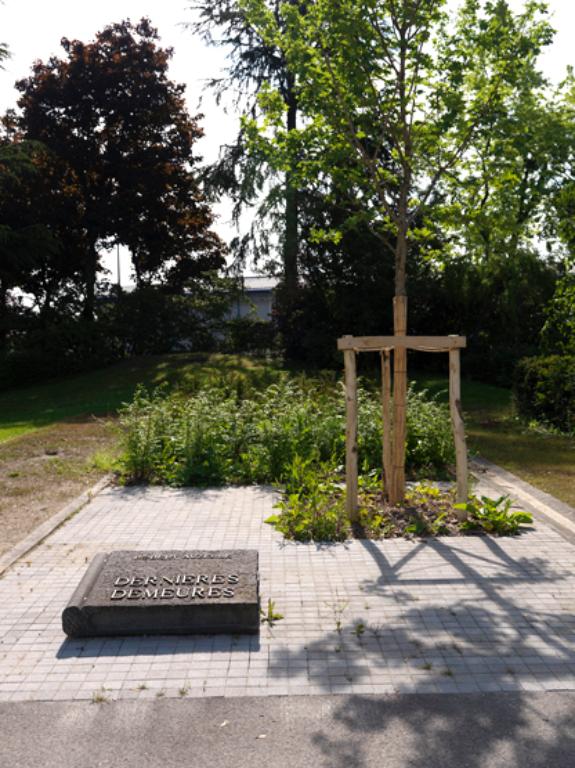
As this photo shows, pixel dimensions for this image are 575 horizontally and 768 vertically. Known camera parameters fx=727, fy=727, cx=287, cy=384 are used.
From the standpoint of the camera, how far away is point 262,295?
43.6 meters

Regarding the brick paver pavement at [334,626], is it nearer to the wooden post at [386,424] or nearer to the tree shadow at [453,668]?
the tree shadow at [453,668]

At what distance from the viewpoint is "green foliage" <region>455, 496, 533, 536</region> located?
7.12 metres

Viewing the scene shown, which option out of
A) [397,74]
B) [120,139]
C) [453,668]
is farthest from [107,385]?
[453,668]

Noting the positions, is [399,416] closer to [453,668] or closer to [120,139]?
[453,668]

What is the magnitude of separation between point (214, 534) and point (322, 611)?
7.10 feet

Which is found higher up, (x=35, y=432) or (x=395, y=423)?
(x=395, y=423)

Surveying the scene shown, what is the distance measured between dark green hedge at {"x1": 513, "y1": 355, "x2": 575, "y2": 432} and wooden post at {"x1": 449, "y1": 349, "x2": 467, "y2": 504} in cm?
650

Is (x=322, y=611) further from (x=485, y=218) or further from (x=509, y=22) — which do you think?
(x=509, y=22)

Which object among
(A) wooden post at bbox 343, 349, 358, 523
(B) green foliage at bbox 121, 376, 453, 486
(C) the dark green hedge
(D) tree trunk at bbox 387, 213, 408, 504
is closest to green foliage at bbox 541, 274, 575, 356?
(C) the dark green hedge

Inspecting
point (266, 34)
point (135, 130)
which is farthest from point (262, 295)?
point (266, 34)

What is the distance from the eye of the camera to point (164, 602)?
484cm

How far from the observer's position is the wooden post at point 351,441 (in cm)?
721

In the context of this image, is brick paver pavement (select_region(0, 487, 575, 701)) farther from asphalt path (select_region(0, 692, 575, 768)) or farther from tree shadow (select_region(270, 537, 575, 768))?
asphalt path (select_region(0, 692, 575, 768))

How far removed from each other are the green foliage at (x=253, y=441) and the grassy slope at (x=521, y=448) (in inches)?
51.5
